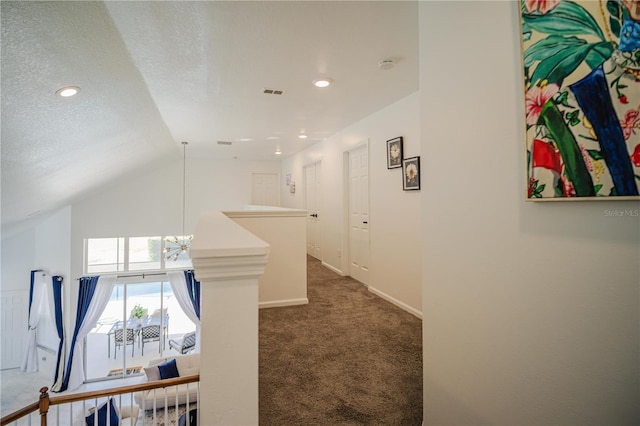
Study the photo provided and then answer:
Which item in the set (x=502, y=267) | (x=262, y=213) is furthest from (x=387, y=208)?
(x=502, y=267)

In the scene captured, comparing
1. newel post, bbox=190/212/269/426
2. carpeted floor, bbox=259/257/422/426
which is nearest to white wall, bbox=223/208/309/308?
carpeted floor, bbox=259/257/422/426

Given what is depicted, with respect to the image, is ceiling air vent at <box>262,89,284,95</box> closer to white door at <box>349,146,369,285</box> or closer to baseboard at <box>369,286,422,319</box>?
white door at <box>349,146,369,285</box>

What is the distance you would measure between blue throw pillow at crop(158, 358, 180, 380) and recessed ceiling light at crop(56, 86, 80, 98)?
8.87 feet

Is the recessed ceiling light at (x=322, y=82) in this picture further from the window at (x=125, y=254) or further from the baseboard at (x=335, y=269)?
the window at (x=125, y=254)

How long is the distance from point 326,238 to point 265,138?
85.3 inches

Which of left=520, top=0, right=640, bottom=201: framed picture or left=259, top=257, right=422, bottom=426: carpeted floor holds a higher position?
left=520, top=0, right=640, bottom=201: framed picture

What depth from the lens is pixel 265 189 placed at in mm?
8898

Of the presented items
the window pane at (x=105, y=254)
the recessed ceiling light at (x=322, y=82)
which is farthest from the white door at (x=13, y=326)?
the recessed ceiling light at (x=322, y=82)

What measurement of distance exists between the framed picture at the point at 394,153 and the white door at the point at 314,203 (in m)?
2.45

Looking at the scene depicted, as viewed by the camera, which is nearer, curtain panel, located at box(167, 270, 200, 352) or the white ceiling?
the white ceiling

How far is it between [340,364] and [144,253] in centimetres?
731

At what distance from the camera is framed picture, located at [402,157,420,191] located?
10.3 ft

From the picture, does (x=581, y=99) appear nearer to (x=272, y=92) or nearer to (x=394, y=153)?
(x=394, y=153)

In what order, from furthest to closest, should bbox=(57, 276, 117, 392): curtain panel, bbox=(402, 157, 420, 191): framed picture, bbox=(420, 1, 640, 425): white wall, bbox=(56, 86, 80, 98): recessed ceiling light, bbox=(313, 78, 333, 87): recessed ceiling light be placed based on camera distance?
bbox=(57, 276, 117, 392): curtain panel, bbox=(402, 157, 420, 191): framed picture, bbox=(313, 78, 333, 87): recessed ceiling light, bbox=(56, 86, 80, 98): recessed ceiling light, bbox=(420, 1, 640, 425): white wall
